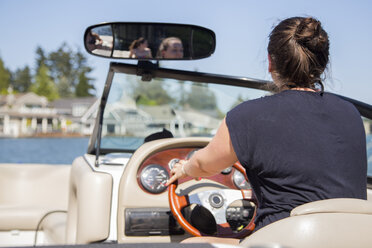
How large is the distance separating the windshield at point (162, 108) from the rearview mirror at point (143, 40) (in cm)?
38

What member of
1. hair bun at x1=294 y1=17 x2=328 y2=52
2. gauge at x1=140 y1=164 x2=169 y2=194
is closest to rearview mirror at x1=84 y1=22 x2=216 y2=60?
gauge at x1=140 y1=164 x2=169 y2=194

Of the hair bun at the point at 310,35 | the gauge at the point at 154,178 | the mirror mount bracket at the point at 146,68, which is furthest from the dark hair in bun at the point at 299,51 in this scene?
the mirror mount bracket at the point at 146,68

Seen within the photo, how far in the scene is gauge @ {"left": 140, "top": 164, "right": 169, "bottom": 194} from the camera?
2.37m

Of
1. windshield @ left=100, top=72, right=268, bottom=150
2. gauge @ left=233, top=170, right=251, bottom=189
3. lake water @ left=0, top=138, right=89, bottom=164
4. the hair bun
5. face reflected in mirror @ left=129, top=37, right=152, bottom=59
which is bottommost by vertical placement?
lake water @ left=0, top=138, right=89, bottom=164

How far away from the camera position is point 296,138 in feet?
4.59

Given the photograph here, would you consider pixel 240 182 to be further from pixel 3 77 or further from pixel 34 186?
pixel 3 77

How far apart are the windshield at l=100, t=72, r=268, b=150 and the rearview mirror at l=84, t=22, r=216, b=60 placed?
378mm

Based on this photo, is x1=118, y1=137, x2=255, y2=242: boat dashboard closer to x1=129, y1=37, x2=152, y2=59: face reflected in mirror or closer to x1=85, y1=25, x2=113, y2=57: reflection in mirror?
x1=129, y1=37, x2=152, y2=59: face reflected in mirror

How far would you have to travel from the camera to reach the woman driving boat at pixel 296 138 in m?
1.40

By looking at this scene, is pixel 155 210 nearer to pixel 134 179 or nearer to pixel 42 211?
pixel 134 179

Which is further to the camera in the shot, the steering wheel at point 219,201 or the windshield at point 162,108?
the windshield at point 162,108

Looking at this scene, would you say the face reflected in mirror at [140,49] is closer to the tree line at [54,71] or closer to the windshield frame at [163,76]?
the windshield frame at [163,76]

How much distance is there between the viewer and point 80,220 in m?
2.27

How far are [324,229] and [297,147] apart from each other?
0.40 meters
